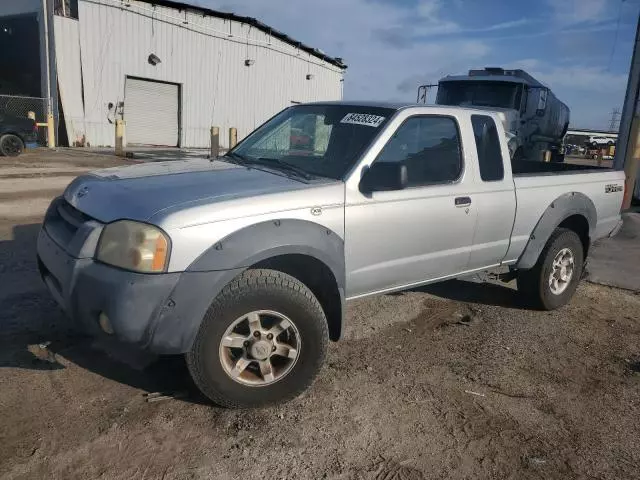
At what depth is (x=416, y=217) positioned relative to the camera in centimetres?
379

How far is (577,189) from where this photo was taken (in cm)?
Answer: 508

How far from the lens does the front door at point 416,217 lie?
353cm

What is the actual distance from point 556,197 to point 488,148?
97 cm

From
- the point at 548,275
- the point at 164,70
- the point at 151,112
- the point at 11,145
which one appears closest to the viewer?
the point at 548,275

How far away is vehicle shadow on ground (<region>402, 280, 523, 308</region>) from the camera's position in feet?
17.8

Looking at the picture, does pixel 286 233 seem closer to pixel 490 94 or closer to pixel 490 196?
pixel 490 196

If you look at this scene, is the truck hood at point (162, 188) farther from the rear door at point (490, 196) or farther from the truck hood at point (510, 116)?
the truck hood at point (510, 116)

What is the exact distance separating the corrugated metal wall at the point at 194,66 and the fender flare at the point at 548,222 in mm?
19674

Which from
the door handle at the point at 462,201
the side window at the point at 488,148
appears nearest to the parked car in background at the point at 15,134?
the side window at the point at 488,148

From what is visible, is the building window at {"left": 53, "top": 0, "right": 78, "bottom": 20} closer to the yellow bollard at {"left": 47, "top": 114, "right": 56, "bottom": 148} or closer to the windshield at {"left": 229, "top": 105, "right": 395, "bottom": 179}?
the yellow bollard at {"left": 47, "top": 114, "right": 56, "bottom": 148}

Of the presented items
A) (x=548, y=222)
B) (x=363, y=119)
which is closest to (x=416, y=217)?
(x=363, y=119)

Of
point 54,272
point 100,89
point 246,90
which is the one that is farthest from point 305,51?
point 54,272

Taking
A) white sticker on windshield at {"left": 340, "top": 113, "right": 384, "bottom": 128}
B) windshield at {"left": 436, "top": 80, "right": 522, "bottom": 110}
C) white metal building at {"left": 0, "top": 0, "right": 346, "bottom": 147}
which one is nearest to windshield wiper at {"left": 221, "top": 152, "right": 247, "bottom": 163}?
white sticker on windshield at {"left": 340, "top": 113, "right": 384, "bottom": 128}

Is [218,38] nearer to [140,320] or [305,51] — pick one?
[305,51]
